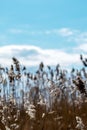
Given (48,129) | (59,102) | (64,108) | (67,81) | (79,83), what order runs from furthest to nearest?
1. (67,81)
2. (59,102)
3. (64,108)
4. (48,129)
5. (79,83)

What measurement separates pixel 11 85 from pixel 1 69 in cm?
44

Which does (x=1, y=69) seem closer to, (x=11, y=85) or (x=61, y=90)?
(x=11, y=85)

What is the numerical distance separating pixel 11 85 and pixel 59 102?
123cm

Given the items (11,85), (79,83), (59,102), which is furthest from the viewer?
(11,85)

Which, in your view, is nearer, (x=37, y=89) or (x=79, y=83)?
(x=79, y=83)

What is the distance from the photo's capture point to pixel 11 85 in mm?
9188

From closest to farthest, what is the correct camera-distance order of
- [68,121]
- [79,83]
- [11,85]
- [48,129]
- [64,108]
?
1. [79,83]
2. [48,129]
3. [68,121]
4. [64,108]
5. [11,85]

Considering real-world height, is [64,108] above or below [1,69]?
below

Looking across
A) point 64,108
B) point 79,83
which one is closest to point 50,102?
point 64,108

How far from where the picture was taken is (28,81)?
1116 cm

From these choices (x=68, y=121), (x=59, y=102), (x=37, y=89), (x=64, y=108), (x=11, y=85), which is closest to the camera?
(x=68, y=121)

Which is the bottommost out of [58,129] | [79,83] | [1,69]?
[58,129]

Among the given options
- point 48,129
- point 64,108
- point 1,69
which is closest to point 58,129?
point 48,129

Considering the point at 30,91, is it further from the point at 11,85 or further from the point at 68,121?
the point at 68,121
